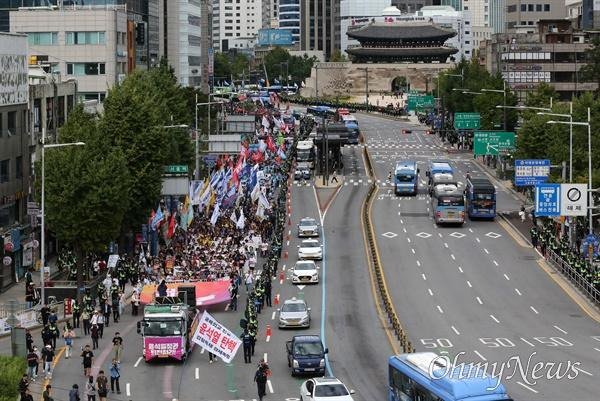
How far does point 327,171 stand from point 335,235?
2933 cm

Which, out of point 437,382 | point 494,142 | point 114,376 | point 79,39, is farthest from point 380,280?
point 79,39

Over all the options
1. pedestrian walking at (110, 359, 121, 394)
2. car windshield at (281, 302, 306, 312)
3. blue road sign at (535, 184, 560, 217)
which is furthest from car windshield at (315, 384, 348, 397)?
blue road sign at (535, 184, 560, 217)

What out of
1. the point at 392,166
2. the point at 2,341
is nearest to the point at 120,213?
the point at 2,341

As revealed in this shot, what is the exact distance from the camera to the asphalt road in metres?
54.3

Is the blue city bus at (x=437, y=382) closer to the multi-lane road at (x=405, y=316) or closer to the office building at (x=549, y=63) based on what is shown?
the multi-lane road at (x=405, y=316)

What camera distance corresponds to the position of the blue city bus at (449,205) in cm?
9619

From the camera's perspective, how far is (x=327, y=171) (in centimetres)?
12306

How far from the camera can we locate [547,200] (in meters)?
77.9

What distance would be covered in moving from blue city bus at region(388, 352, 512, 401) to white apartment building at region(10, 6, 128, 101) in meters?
80.5

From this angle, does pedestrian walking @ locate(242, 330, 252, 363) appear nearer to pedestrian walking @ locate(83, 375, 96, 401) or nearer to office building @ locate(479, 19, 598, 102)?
pedestrian walking @ locate(83, 375, 96, 401)

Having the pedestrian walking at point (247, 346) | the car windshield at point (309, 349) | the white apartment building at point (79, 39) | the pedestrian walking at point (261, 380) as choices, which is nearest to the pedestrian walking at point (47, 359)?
the pedestrian walking at point (247, 346)

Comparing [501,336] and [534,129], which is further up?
[534,129]

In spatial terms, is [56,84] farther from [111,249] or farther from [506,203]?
[506,203]

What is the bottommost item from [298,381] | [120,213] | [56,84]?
[298,381]
